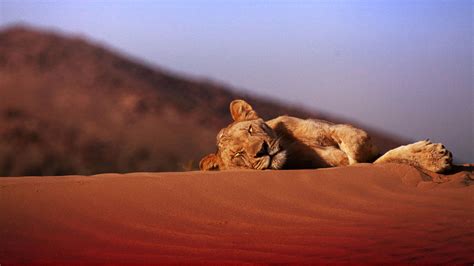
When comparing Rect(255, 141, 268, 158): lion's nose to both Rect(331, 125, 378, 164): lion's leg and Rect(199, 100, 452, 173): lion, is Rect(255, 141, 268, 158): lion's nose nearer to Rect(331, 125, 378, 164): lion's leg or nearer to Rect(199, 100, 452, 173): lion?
Rect(199, 100, 452, 173): lion

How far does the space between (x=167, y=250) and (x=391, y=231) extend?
5.00 ft

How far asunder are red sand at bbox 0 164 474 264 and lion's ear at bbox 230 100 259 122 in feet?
6.09

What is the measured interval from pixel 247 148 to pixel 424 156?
2053 millimetres

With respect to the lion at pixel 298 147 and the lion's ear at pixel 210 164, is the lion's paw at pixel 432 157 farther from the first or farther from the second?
the lion's ear at pixel 210 164

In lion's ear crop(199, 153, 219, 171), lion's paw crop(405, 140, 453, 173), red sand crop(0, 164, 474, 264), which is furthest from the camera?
lion's ear crop(199, 153, 219, 171)

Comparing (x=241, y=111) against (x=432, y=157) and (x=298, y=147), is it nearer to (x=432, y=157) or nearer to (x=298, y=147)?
(x=298, y=147)

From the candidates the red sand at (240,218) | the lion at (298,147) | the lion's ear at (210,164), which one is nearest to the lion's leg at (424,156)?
the lion at (298,147)

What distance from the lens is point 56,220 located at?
14.3ft

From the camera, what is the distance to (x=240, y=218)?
179 inches

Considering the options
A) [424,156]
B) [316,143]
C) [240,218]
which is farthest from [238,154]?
[240,218]

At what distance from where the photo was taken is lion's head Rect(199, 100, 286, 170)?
6938 millimetres

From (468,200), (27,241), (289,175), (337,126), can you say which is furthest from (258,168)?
(27,241)

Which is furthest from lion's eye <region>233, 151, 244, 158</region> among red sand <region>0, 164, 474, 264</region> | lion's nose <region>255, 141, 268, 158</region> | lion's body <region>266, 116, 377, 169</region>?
red sand <region>0, 164, 474, 264</region>

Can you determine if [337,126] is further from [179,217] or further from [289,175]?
[179,217]
